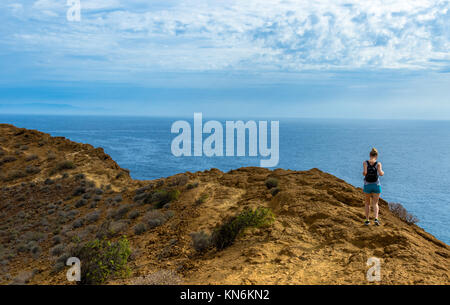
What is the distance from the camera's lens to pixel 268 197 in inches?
493

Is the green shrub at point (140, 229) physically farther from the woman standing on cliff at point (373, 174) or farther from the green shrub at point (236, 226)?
the woman standing on cliff at point (373, 174)

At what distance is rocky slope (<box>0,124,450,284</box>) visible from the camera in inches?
257

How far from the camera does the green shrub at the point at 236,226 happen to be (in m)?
8.56

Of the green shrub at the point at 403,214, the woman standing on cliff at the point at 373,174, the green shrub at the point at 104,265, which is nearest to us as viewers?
the green shrub at the point at 104,265

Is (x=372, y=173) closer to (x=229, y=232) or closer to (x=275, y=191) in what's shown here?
(x=229, y=232)

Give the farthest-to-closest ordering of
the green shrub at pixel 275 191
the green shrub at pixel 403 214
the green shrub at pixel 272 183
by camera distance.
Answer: the green shrub at pixel 272 183, the green shrub at pixel 275 191, the green shrub at pixel 403 214

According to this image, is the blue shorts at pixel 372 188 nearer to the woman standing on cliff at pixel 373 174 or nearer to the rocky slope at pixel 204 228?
the woman standing on cliff at pixel 373 174

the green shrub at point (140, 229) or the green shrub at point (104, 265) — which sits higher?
the green shrub at point (104, 265)

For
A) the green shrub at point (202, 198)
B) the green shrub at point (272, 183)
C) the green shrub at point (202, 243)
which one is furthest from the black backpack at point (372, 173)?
the green shrub at point (202, 198)

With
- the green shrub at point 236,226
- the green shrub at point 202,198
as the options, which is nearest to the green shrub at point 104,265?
the green shrub at point 236,226

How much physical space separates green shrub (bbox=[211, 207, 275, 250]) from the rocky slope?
9.9 inches

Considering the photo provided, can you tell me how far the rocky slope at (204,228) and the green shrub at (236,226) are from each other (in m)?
0.25

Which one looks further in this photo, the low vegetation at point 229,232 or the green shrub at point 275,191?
the green shrub at point 275,191

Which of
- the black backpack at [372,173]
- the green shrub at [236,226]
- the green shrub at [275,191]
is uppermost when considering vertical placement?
the black backpack at [372,173]
